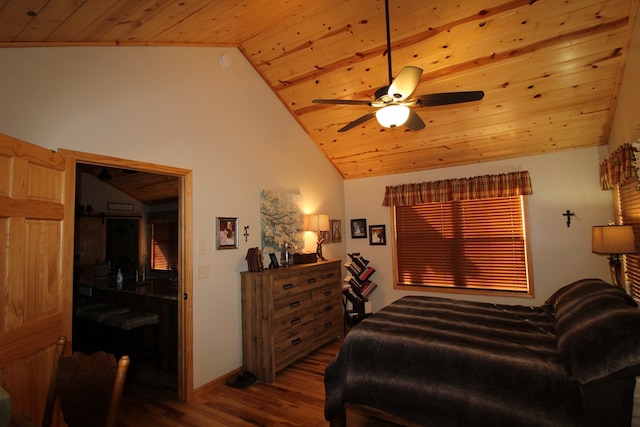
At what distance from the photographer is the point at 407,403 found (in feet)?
6.79

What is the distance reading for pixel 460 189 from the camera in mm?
4543

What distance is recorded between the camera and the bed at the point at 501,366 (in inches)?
64.2

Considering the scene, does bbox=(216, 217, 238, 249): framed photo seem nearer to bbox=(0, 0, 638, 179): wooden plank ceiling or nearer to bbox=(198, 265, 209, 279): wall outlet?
bbox=(198, 265, 209, 279): wall outlet

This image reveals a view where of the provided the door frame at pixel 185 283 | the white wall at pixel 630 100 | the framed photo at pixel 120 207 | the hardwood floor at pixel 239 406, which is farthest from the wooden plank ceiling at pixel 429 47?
the framed photo at pixel 120 207

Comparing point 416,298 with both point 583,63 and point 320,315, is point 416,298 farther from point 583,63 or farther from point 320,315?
point 583,63

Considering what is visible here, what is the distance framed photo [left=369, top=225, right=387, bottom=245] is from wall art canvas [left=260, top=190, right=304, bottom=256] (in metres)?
1.45

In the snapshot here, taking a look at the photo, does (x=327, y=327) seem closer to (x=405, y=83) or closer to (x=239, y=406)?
(x=239, y=406)

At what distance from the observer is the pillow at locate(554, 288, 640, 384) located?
5.23 feet

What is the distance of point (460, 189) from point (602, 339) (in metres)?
3.09

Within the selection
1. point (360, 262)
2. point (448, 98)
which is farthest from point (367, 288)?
point (448, 98)

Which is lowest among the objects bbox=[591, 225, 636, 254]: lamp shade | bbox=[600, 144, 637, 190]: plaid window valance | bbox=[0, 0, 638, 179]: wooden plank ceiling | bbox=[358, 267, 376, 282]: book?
bbox=[358, 267, 376, 282]: book

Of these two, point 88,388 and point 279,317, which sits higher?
point 88,388

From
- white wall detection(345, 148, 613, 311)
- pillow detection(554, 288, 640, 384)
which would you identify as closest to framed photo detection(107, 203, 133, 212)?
white wall detection(345, 148, 613, 311)

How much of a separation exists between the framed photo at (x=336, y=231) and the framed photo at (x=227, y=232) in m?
2.06
